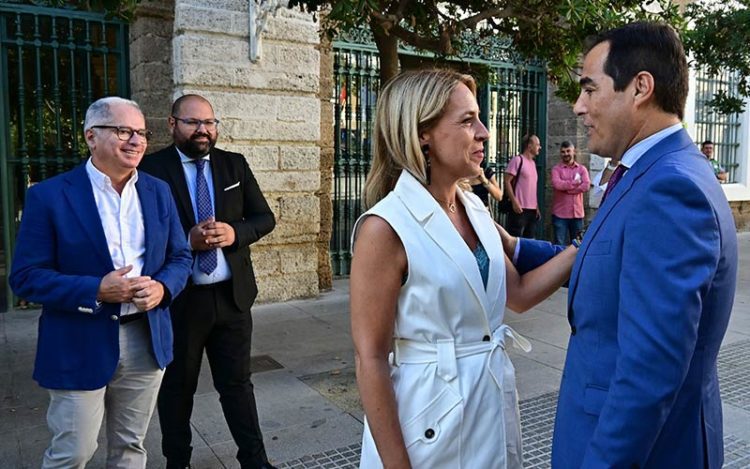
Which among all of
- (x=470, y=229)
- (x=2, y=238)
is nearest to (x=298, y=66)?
(x=2, y=238)

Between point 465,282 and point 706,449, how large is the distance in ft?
2.40

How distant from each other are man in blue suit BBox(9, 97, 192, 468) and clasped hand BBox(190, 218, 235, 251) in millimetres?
408

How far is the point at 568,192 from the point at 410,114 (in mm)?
8465

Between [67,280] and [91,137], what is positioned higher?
[91,137]

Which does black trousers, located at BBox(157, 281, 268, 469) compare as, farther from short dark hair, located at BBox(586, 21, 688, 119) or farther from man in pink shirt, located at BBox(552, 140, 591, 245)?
man in pink shirt, located at BBox(552, 140, 591, 245)

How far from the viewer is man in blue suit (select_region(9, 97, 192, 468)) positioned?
2658 millimetres

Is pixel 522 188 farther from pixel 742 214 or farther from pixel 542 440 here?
pixel 742 214

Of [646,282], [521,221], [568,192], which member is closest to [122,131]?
[646,282]

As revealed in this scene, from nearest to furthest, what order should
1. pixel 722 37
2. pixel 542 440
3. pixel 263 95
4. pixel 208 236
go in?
pixel 208 236 → pixel 542 440 → pixel 263 95 → pixel 722 37

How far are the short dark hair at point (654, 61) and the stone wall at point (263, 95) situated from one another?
5.68m

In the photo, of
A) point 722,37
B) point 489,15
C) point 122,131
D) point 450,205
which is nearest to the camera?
point 450,205

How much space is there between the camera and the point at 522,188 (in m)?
9.68

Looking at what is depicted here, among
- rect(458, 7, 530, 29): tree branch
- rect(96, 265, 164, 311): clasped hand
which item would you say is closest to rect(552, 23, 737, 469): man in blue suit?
rect(96, 265, 164, 311): clasped hand

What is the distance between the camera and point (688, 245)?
1.40 m
